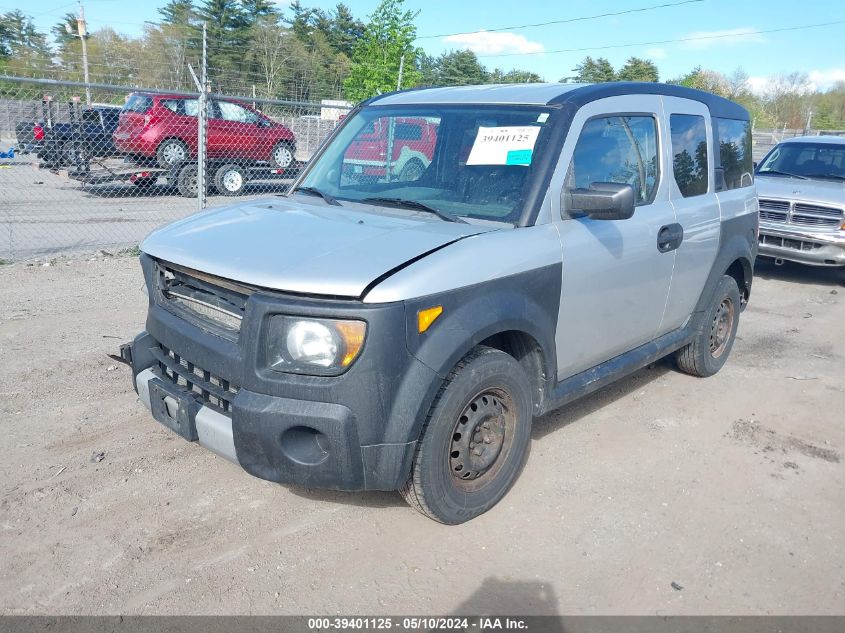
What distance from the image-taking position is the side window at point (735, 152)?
16.7 feet

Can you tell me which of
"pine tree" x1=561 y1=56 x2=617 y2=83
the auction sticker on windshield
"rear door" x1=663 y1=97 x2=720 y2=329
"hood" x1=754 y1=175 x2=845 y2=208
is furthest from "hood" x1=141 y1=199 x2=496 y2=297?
"pine tree" x1=561 y1=56 x2=617 y2=83

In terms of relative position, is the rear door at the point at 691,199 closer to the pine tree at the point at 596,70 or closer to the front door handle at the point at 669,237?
the front door handle at the point at 669,237

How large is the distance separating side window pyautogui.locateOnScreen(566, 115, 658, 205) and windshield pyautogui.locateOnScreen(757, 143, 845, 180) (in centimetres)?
680

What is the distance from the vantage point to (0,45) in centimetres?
2198

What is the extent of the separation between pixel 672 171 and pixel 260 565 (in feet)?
11.0

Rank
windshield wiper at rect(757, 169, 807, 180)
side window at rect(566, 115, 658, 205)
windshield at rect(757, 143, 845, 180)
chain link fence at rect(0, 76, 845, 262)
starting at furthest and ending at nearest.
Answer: chain link fence at rect(0, 76, 845, 262)
windshield wiper at rect(757, 169, 807, 180)
windshield at rect(757, 143, 845, 180)
side window at rect(566, 115, 658, 205)

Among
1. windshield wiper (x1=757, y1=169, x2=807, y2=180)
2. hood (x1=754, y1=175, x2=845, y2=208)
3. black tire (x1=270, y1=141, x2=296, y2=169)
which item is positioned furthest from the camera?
black tire (x1=270, y1=141, x2=296, y2=169)

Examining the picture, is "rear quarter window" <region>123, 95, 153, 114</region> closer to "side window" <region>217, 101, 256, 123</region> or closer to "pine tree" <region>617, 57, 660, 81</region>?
"side window" <region>217, 101, 256, 123</region>

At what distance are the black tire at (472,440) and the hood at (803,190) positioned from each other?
271 inches

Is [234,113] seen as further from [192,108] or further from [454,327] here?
[454,327]

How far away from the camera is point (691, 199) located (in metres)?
4.65

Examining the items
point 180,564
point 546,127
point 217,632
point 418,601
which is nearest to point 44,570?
point 180,564

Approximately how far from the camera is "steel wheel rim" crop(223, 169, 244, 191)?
535 inches

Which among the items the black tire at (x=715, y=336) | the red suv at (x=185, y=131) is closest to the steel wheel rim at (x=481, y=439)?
the black tire at (x=715, y=336)
